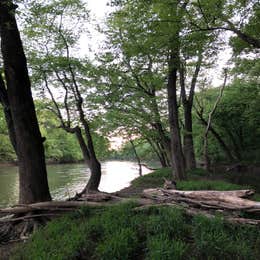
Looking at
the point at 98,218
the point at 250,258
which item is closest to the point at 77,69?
the point at 98,218

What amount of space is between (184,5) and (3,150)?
3015 centimetres

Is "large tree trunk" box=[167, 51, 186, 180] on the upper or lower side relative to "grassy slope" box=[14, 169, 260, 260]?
upper

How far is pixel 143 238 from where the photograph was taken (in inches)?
138

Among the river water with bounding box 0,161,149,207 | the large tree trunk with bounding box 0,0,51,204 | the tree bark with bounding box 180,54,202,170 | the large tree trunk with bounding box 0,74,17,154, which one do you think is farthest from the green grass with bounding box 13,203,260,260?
the tree bark with bounding box 180,54,202,170

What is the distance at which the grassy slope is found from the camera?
302 cm

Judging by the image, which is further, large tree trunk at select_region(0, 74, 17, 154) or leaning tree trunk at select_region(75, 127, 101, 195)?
leaning tree trunk at select_region(75, 127, 101, 195)

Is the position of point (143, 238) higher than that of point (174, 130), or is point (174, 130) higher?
point (174, 130)

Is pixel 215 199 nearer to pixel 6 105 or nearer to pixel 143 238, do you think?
pixel 143 238

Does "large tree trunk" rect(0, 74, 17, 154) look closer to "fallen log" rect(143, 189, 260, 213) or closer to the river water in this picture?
"fallen log" rect(143, 189, 260, 213)

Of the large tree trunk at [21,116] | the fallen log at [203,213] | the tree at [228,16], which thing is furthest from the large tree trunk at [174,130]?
the large tree trunk at [21,116]

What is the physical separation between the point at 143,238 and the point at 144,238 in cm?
2

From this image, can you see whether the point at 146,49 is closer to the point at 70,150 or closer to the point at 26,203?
the point at 26,203

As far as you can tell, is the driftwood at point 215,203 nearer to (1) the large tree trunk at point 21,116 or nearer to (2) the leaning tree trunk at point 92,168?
(1) the large tree trunk at point 21,116

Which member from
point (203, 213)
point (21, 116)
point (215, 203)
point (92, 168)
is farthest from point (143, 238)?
point (92, 168)
